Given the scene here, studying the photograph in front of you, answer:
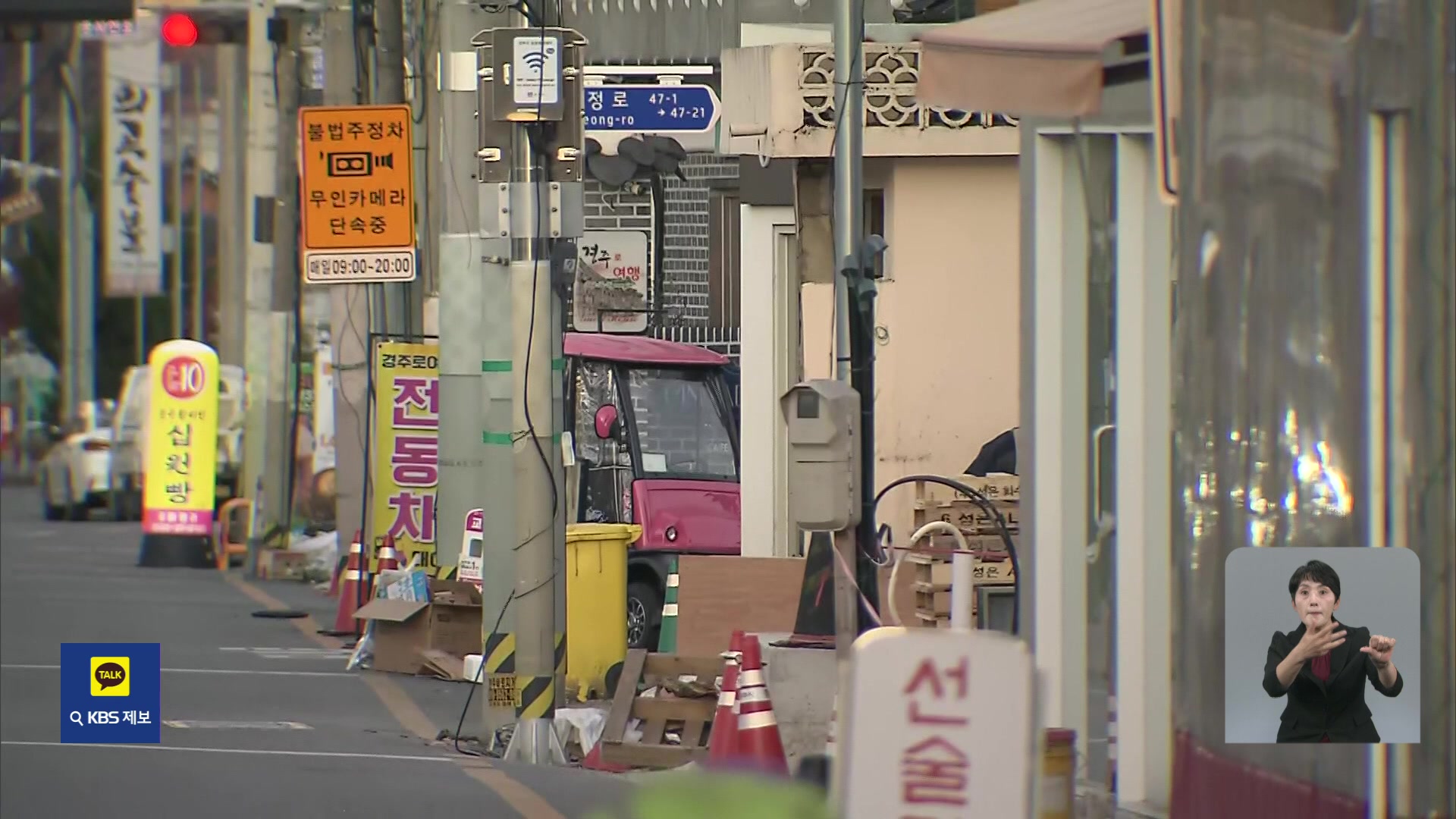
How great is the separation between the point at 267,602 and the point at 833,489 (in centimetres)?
1422

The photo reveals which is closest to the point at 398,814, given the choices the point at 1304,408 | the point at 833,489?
the point at 833,489

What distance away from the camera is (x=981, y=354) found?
59.3 ft

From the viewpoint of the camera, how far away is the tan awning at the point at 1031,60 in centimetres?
844

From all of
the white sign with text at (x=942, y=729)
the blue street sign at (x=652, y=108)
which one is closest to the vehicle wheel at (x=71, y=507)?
the blue street sign at (x=652, y=108)

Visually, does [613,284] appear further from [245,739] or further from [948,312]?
[245,739]

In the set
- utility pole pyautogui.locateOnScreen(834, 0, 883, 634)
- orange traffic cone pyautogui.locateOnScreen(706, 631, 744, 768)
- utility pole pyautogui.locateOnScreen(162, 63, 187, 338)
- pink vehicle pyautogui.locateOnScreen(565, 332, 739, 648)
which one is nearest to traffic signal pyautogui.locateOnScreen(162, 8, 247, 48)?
pink vehicle pyautogui.locateOnScreen(565, 332, 739, 648)

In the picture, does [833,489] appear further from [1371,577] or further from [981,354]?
[981,354]

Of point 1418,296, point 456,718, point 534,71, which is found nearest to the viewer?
point 1418,296

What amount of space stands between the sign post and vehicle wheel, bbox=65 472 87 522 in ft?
44.6

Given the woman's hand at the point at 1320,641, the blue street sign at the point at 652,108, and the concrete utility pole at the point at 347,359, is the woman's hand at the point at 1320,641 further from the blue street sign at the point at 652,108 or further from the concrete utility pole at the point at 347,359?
the concrete utility pole at the point at 347,359

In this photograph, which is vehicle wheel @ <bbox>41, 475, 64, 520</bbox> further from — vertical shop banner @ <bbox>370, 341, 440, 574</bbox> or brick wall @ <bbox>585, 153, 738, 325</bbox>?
vertical shop banner @ <bbox>370, 341, 440, 574</bbox>

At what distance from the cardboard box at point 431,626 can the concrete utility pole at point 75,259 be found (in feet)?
113

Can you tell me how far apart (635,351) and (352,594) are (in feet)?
10.6

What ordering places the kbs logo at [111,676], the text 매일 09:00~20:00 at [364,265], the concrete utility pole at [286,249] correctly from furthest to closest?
the concrete utility pole at [286,249] < the text 매일 09:00~20:00 at [364,265] < the kbs logo at [111,676]
